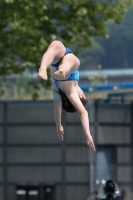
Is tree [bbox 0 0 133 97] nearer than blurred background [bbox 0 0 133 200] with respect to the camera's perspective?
Yes

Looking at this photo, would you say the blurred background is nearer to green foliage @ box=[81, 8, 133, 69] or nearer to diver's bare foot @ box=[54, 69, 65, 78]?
diver's bare foot @ box=[54, 69, 65, 78]

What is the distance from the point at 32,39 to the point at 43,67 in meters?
17.9

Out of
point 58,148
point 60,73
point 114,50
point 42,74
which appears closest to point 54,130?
point 58,148

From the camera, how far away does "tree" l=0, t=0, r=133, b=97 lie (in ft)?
87.8

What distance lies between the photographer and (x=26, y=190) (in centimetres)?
2733

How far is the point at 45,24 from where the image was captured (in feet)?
92.3

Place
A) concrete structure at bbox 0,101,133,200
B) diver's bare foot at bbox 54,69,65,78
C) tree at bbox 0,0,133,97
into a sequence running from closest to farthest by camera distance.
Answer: diver's bare foot at bbox 54,69,65,78 < tree at bbox 0,0,133,97 < concrete structure at bbox 0,101,133,200

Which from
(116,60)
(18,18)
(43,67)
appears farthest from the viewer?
(116,60)

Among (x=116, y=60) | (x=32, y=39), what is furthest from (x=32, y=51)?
(x=116, y=60)

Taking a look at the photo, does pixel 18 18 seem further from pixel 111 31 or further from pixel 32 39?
pixel 111 31

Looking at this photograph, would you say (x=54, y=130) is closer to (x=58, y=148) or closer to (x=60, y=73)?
(x=58, y=148)

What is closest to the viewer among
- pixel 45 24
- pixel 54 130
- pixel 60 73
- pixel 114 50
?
pixel 60 73

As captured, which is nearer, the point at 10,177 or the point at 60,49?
the point at 60,49

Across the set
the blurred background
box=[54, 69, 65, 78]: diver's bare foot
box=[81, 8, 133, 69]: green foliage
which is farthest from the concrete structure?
box=[81, 8, 133, 69]: green foliage
